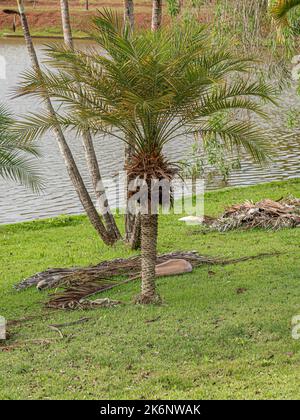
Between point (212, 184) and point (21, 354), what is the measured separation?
1373 cm

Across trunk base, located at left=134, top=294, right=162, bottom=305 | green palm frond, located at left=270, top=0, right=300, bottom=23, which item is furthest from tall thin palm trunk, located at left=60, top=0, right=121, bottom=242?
trunk base, located at left=134, top=294, right=162, bottom=305

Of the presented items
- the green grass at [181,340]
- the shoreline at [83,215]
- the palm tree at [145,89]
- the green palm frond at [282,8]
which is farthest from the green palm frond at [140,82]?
the shoreline at [83,215]

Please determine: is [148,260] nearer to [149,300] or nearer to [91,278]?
[149,300]

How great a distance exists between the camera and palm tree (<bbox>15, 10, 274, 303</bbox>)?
33.7 feet

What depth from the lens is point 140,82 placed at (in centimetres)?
1035

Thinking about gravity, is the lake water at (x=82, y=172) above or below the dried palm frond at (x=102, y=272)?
above

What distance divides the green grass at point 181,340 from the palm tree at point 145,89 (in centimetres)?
99

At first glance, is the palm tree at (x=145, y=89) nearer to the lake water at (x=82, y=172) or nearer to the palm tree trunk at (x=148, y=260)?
the palm tree trunk at (x=148, y=260)

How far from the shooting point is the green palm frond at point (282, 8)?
12.7 metres

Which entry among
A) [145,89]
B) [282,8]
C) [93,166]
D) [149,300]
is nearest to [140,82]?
[145,89]

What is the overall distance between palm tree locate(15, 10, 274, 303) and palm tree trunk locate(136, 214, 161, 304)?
13mm

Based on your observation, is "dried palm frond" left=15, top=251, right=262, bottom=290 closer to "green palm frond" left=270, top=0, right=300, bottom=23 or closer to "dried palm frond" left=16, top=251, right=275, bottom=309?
"dried palm frond" left=16, top=251, right=275, bottom=309

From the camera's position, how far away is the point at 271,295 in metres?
10.7
